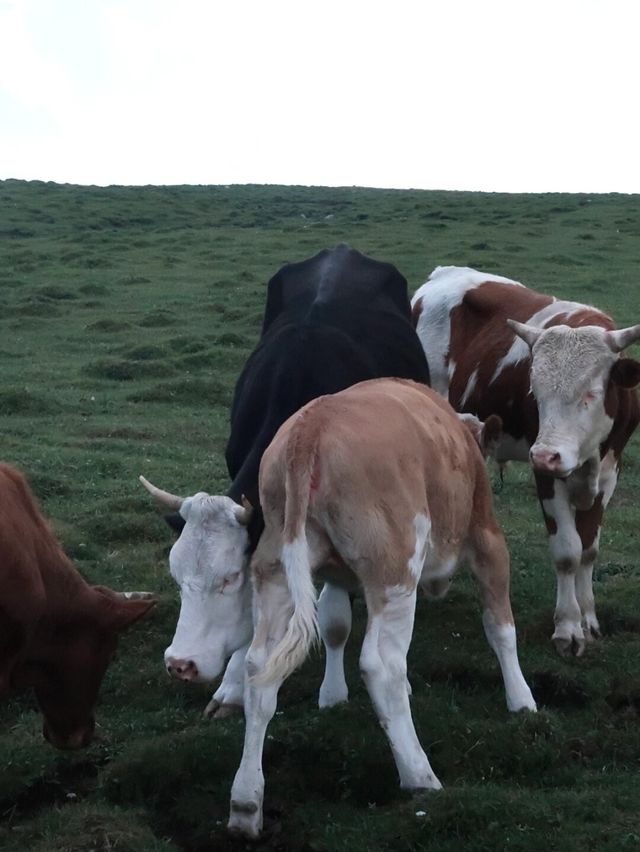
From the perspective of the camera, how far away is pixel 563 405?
673 cm

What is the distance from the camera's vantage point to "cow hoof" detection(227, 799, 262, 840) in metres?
4.86

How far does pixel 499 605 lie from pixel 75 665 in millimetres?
2005

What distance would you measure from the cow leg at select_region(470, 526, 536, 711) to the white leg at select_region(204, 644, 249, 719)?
1.20 m

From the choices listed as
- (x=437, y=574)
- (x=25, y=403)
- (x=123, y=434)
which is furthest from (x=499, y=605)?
(x=25, y=403)

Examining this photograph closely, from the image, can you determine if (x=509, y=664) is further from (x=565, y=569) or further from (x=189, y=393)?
(x=189, y=393)

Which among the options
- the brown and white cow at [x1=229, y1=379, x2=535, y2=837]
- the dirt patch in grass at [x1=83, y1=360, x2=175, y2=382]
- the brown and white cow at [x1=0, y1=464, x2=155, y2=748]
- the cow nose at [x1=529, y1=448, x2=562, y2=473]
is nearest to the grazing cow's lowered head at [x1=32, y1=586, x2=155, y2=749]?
the brown and white cow at [x1=0, y1=464, x2=155, y2=748]

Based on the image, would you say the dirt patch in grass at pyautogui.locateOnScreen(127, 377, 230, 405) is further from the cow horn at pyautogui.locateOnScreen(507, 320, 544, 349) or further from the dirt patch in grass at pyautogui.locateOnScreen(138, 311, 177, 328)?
the cow horn at pyautogui.locateOnScreen(507, 320, 544, 349)

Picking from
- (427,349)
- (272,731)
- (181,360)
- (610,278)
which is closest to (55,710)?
(272,731)

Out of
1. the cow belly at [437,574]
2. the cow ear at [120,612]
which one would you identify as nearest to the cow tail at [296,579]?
the cow belly at [437,574]

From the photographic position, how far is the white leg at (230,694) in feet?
20.0

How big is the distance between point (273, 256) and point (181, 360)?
1043cm

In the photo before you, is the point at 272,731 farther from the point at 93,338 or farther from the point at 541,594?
the point at 93,338

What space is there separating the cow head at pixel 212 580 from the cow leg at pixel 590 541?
8.92 feet

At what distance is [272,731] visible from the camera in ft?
18.7
